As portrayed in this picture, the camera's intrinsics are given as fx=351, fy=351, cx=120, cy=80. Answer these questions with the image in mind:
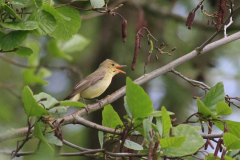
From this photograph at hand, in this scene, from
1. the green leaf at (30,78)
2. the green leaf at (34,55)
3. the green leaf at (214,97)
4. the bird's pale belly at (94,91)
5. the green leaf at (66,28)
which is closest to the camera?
the green leaf at (214,97)

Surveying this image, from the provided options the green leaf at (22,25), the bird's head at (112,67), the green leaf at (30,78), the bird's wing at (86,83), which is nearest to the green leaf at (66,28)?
the green leaf at (22,25)

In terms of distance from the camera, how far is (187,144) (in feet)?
6.83

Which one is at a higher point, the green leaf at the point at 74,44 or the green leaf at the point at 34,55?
the green leaf at the point at 74,44

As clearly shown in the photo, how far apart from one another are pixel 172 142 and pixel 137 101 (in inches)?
12.0

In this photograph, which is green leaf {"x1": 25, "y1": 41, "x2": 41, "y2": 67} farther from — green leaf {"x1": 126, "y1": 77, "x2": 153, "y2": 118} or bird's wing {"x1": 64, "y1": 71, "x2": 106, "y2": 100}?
green leaf {"x1": 126, "y1": 77, "x2": 153, "y2": 118}

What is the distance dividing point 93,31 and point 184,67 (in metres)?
2.23

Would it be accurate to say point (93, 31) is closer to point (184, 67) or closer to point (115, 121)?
point (184, 67)

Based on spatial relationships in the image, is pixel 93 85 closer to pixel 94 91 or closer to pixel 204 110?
pixel 94 91

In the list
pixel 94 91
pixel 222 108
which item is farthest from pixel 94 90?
pixel 222 108

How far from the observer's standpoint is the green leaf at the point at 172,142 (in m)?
1.92

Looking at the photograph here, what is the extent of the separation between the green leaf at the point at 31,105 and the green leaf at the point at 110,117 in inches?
27.1

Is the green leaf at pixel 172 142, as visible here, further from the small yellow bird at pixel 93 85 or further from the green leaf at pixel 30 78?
the small yellow bird at pixel 93 85

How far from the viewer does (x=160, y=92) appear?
6.05 meters

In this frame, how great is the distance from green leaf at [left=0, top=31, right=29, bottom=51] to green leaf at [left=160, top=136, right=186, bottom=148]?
1.03 metres
